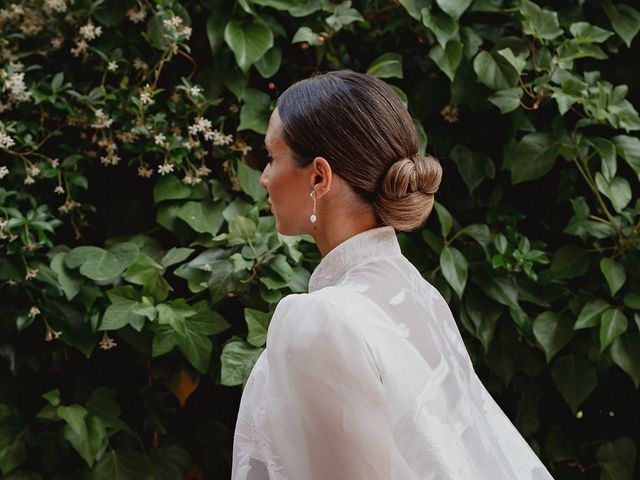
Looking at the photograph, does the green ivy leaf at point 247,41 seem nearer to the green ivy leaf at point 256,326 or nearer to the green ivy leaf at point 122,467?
the green ivy leaf at point 256,326

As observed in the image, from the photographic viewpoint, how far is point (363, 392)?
0.92 metres

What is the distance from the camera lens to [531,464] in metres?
1.14

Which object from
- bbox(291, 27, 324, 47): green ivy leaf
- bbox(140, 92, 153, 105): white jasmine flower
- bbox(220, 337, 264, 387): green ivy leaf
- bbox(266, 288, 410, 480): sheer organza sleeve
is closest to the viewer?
bbox(266, 288, 410, 480): sheer organza sleeve

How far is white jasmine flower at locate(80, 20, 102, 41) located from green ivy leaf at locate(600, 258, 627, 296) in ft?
4.17

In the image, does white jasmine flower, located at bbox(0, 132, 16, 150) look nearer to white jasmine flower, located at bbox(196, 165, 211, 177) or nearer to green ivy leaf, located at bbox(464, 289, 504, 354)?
white jasmine flower, located at bbox(196, 165, 211, 177)

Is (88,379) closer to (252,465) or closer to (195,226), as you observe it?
(195,226)

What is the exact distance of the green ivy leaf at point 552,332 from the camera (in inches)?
76.6

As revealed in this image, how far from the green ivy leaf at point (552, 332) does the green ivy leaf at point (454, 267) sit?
0.22m

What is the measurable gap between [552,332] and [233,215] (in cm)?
79

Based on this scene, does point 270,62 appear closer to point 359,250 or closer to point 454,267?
point 454,267

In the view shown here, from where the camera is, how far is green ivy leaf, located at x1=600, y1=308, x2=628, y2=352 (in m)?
1.87

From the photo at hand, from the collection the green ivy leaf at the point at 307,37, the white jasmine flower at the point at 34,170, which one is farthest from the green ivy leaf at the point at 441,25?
the white jasmine flower at the point at 34,170

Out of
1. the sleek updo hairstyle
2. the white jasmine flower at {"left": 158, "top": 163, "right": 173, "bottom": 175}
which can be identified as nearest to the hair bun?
the sleek updo hairstyle

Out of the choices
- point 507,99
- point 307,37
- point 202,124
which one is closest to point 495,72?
point 507,99
